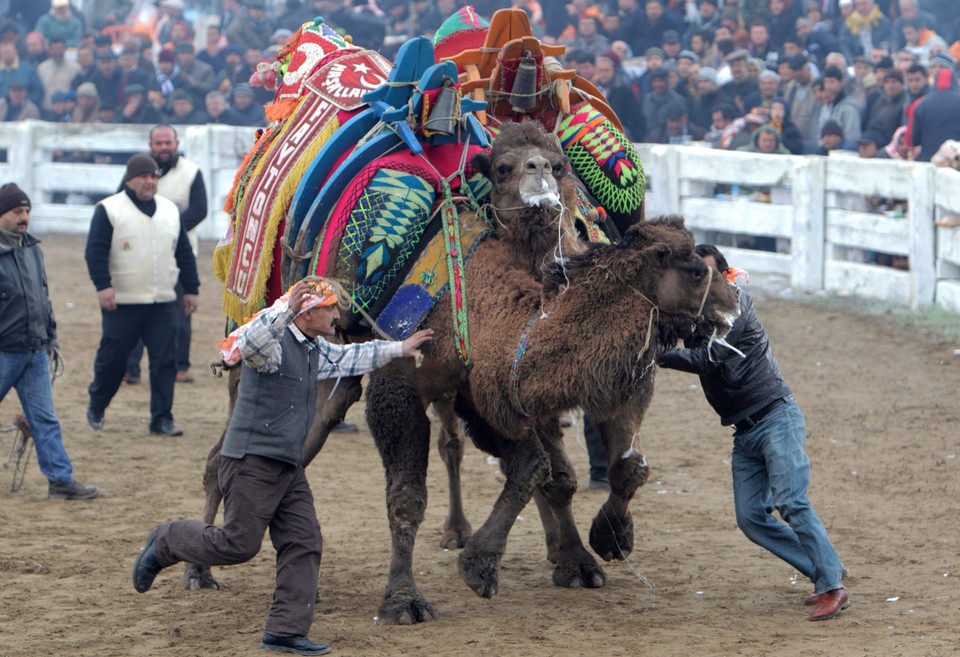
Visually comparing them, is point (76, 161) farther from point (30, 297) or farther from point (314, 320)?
point (314, 320)

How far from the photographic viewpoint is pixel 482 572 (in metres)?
6.25

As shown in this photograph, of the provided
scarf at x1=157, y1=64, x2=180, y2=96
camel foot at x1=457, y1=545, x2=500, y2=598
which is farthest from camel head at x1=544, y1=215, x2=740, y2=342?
scarf at x1=157, y1=64, x2=180, y2=96

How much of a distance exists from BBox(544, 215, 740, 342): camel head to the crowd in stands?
9.09 metres

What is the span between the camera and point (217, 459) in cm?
764

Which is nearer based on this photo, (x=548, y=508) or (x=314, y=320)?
(x=314, y=320)

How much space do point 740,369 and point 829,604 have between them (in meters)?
1.08

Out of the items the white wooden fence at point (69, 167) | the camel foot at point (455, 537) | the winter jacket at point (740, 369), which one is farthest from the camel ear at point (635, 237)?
the white wooden fence at point (69, 167)

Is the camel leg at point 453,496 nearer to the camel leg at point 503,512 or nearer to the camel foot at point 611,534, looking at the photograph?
the camel foot at point 611,534

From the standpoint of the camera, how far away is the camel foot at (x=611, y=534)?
694cm

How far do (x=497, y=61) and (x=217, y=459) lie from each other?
8.35 feet

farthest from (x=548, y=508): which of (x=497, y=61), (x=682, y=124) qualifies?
(x=682, y=124)

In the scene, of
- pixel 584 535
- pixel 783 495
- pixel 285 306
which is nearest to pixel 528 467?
pixel 783 495

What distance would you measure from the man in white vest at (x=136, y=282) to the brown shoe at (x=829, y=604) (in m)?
5.86

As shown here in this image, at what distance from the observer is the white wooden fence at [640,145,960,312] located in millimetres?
13023
